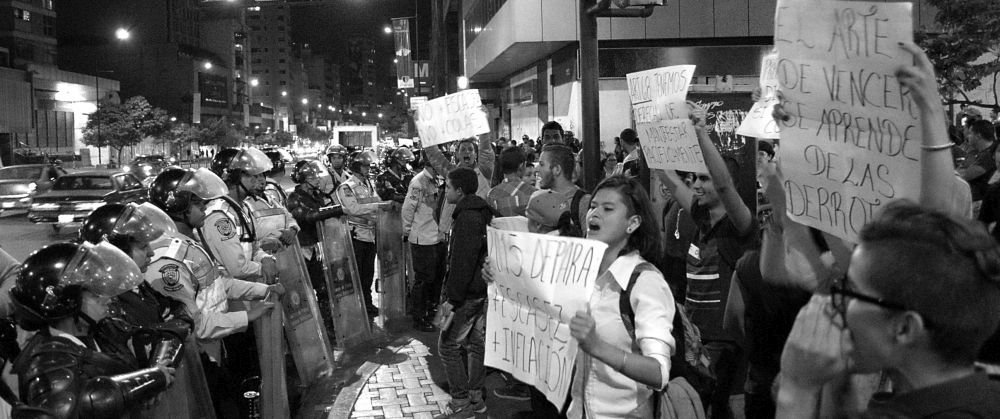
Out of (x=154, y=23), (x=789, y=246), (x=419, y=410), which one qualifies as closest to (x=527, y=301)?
(x=789, y=246)

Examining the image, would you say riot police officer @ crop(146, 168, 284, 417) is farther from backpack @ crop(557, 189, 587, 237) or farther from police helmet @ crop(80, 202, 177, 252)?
backpack @ crop(557, 189, 587, 237)

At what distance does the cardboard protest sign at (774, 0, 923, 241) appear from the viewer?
266 centimetres

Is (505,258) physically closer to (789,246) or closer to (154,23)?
(789,246)

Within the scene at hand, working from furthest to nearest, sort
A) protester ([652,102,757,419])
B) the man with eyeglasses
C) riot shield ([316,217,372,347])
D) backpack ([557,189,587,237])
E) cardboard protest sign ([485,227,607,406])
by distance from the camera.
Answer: riot shield ([316,217,372,347]), backpack ([557,189,587,237]), protester ([652,102,757,419]), cardboard protest sign ([485,227,607,406]), the man with eyeglasses

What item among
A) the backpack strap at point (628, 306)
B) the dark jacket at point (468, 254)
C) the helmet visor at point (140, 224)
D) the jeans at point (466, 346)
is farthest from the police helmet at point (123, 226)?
the backpack strap at point (628, 306)

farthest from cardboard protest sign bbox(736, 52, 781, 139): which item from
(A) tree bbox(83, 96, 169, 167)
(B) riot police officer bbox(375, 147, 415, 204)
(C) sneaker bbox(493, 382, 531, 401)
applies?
(A) tree bbox(83, 96, 169, 167)

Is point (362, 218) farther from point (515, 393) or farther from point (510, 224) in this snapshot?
point (510, 224)

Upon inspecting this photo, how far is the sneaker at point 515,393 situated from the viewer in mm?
7361

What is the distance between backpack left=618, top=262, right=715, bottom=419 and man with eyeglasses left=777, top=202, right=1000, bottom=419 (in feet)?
4.83

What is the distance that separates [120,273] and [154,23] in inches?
4336

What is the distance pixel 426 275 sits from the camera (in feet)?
32.7

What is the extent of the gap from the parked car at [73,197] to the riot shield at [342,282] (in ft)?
44.8

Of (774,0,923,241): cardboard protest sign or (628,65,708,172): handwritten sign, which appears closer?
(774,0,923,241): cardboard protest sign

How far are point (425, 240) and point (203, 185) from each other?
12.7 ft
